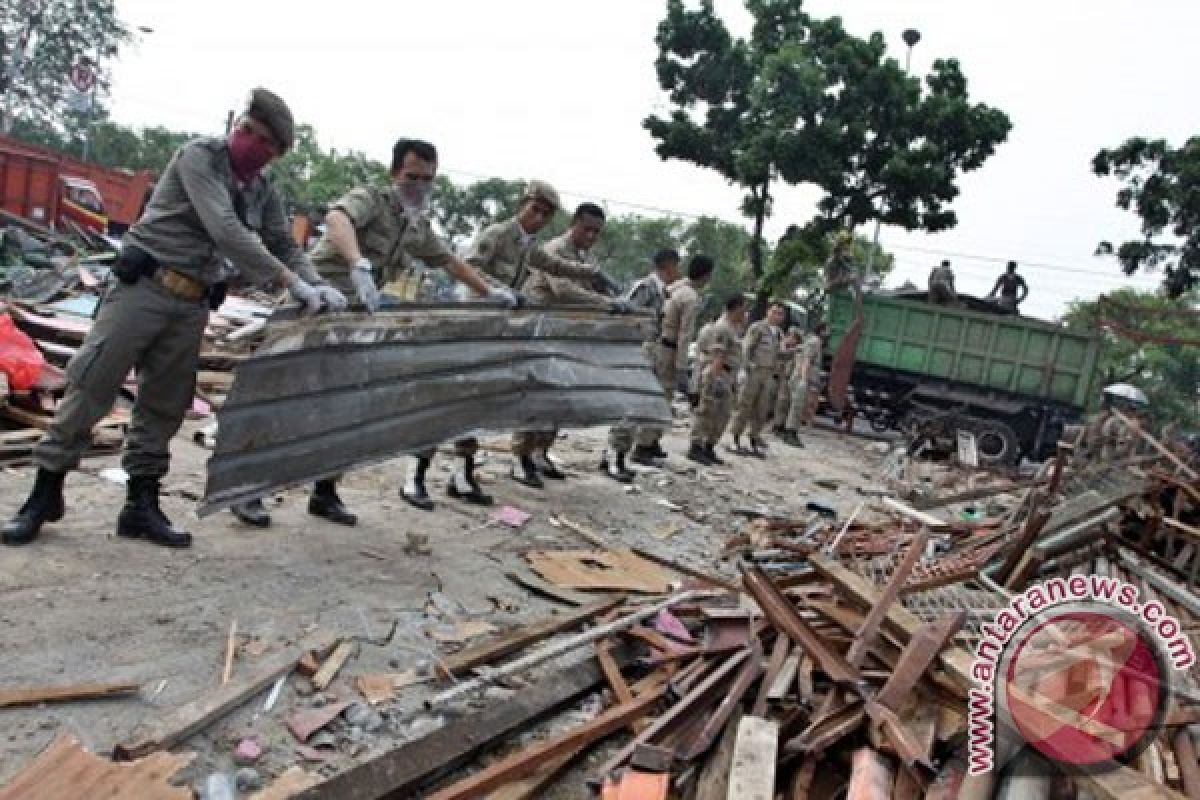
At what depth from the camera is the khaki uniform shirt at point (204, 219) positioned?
3441 millimetres

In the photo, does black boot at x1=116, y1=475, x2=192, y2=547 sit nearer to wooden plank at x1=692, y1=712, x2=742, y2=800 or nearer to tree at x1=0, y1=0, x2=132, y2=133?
wooden plank at x1=692, y1=712, x2=742, y2=800

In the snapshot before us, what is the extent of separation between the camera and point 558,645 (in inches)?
133

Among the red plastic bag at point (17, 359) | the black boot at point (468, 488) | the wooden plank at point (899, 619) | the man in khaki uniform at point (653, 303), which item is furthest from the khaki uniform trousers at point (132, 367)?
the man in khaki uniform at point (653, 303)

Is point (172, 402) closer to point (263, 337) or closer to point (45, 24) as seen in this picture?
point (263, 337)

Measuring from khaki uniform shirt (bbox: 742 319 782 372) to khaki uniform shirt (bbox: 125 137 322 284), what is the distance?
7085mm

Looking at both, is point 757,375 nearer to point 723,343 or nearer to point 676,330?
point 723,343

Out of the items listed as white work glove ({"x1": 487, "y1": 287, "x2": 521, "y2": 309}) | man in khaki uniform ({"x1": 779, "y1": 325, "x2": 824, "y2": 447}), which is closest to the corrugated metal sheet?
white work glove ({"x1": 487, "y1": 287, "x2": 521, "y2": 309})

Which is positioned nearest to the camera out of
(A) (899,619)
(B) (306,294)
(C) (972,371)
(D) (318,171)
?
(A) (899,619)

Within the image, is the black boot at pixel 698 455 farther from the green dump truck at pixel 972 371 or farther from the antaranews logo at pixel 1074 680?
the green dump truck at pixel 972 371

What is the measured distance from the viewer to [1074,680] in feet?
9.19

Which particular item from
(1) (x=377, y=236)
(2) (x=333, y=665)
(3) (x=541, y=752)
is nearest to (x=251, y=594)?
(2) (x=333, y=665)

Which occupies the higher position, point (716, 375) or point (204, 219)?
point (204, 219)

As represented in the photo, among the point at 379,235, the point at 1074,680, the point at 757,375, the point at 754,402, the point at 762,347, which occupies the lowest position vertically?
the point at 754,402

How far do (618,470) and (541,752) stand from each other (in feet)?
16.1
